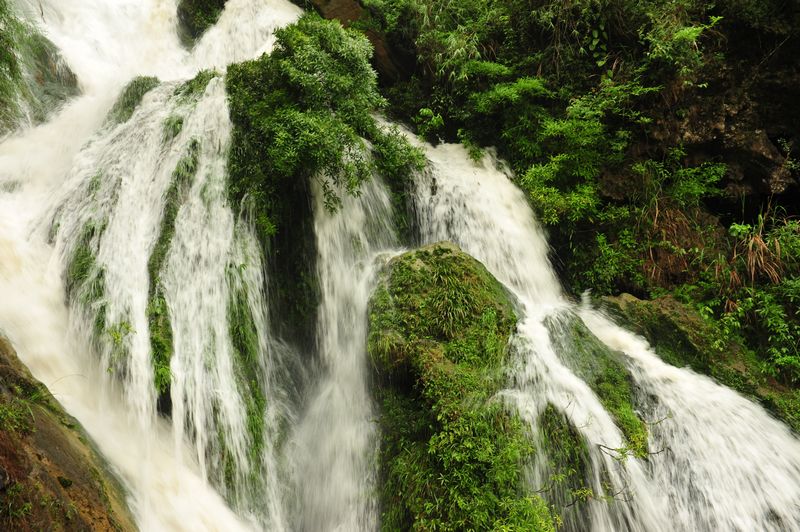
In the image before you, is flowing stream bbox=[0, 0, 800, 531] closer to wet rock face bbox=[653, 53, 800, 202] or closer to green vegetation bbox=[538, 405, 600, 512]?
green vegetation bbox=[538, 405, 600, 512]

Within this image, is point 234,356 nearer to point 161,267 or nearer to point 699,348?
point 161,267

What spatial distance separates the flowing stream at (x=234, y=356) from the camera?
454 cm

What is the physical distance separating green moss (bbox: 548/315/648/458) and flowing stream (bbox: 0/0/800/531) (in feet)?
0.34

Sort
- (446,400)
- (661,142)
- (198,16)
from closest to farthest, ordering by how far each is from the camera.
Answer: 1. (446,400)
2. (661,142)
3. (198,16)

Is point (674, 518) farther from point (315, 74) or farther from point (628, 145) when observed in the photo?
point (315, 74)

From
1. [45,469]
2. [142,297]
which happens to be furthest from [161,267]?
[45,469]

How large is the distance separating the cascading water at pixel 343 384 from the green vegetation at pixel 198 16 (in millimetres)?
6966

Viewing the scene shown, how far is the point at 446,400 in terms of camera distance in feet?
15.0

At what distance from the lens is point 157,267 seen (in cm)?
544

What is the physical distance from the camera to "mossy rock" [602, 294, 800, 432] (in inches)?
225

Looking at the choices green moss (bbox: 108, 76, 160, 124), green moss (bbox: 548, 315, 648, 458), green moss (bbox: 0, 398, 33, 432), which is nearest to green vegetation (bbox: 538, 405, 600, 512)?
green moss (bbox: 548, 315, 648, 458)

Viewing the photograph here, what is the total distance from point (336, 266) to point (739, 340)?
568 centimetres

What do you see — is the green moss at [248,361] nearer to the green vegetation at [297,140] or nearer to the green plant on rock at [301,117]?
the green vegetation at [297,140]

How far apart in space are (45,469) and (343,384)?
329cm
